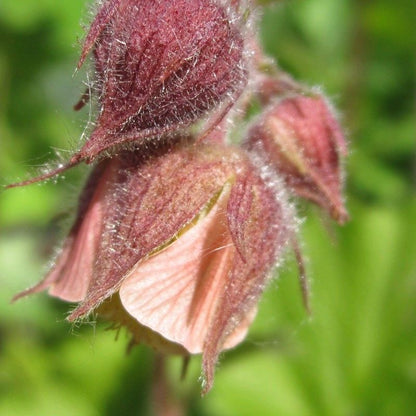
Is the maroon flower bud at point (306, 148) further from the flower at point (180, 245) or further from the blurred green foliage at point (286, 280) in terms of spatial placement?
the blurred green foliage at point (286, 280)

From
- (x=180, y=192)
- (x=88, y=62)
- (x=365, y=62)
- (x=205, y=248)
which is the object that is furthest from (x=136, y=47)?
(x=365, y=62)

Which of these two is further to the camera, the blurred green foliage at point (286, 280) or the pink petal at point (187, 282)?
the blurred green foliage at point (286, 280)

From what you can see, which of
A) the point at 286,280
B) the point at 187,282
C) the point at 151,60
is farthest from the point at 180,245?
the point at 286,280

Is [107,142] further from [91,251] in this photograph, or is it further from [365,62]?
[365,62]

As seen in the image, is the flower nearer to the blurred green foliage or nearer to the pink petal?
the pink petal

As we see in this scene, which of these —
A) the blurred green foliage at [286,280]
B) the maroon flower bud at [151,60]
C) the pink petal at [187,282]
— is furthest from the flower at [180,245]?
the blurred green foliage at [286,280]
